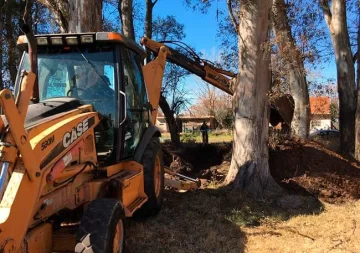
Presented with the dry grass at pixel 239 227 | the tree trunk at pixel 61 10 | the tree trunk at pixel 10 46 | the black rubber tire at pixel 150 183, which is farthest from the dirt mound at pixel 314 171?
the tree trunk at pixel 10 46

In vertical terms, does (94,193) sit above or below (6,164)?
below

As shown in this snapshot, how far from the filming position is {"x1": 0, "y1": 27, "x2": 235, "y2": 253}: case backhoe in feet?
11.7

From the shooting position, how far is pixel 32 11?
21578 mm

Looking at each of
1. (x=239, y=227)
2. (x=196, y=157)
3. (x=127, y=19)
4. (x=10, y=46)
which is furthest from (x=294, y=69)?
(x=10, y=46)

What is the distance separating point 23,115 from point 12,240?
98 cm

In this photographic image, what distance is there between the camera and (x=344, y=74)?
14.5 metres

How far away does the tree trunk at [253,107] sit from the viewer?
884 centimetres

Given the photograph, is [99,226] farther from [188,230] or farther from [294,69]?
[294,69]

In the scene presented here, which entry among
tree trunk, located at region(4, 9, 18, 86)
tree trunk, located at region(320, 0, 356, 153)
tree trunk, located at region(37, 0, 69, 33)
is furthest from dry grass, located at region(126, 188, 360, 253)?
tree trunk, located at region(4, 9, 18, 86)

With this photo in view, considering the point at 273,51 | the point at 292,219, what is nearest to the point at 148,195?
the point at 292,219

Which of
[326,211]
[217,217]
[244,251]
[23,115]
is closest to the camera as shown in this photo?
[23,115]

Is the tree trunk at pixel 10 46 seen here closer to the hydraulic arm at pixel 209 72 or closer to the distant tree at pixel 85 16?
the hydraulic arm at pixel 209 72

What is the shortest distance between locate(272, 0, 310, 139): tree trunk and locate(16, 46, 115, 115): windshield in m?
5.69

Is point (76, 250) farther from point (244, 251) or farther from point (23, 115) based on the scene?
point (244, 251)
